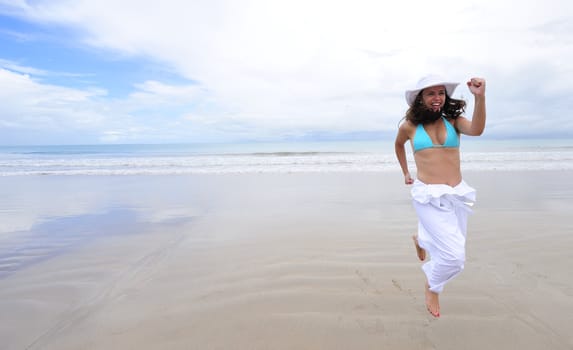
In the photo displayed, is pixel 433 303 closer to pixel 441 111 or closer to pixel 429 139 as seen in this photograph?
pixel 429 139

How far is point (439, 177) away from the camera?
297cm

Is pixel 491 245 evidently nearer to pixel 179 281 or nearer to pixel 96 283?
pixel 179 281

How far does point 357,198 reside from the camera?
9.12m

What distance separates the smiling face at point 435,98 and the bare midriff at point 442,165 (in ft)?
1.22

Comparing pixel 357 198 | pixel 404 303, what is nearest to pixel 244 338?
pixel 404 303

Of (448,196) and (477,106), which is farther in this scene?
(448,196)

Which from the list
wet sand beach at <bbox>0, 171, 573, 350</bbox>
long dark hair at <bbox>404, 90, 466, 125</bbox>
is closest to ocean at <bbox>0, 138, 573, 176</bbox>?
wet sand beach at <bbox>0, 171, 573, 350</bbox>

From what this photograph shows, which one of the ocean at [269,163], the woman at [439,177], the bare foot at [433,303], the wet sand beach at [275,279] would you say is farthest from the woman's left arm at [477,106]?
the ocean at [269,163]

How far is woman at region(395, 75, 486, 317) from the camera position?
2.85 metres

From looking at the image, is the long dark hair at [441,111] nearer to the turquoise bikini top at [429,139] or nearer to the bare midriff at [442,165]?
the turquoise bikini top at [429,139]

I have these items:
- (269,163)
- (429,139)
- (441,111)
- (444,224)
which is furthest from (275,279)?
(269,163)

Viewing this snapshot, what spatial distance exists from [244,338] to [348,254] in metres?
2.39

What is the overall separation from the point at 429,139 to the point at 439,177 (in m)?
0.35

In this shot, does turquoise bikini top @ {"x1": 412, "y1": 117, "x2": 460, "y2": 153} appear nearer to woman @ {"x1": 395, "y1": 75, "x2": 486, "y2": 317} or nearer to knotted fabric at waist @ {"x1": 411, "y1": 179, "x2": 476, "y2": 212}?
woman @ {"x1": 395, "y1": 75, "x2": 486, "y2": 317}
